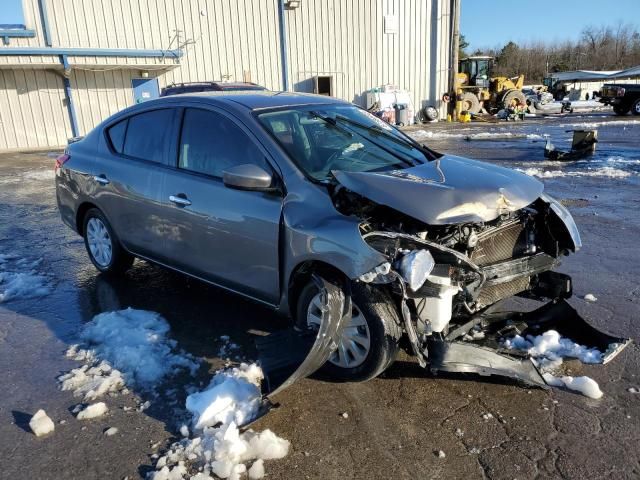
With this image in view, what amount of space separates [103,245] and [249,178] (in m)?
2.57

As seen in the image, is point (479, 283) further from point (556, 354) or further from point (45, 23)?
point (45, 23)

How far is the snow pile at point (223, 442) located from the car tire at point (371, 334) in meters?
0.59

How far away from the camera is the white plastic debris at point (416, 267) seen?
110 inches

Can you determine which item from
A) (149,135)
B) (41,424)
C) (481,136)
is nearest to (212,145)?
(149,135)

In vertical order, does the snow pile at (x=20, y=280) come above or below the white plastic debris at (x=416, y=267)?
below

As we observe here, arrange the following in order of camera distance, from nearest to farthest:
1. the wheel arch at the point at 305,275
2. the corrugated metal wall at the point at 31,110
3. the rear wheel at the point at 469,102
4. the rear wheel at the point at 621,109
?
the wheel arch at the point at 305,275 → the corrugated metal wall at the point at 31,110 → the rear wheel at the point at 621,109 → the rear wheel at the point at 469,102

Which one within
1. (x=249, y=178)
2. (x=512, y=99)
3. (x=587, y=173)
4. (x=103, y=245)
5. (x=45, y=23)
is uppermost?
(x=45, y=23)

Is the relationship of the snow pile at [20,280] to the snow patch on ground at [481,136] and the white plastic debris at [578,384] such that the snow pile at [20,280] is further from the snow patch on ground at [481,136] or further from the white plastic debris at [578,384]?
the snow patch on ground at [481,136]

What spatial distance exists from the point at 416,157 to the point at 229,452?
2.55 metres

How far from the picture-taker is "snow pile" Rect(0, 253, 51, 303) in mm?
4945

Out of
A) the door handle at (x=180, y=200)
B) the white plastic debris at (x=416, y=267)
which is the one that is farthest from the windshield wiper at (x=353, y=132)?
the white plastic debris at (x=416, y=267)

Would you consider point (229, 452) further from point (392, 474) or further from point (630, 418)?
point (630, 418)

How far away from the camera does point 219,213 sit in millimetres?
3668

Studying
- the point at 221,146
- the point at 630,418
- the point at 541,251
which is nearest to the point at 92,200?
the point at 221,146
